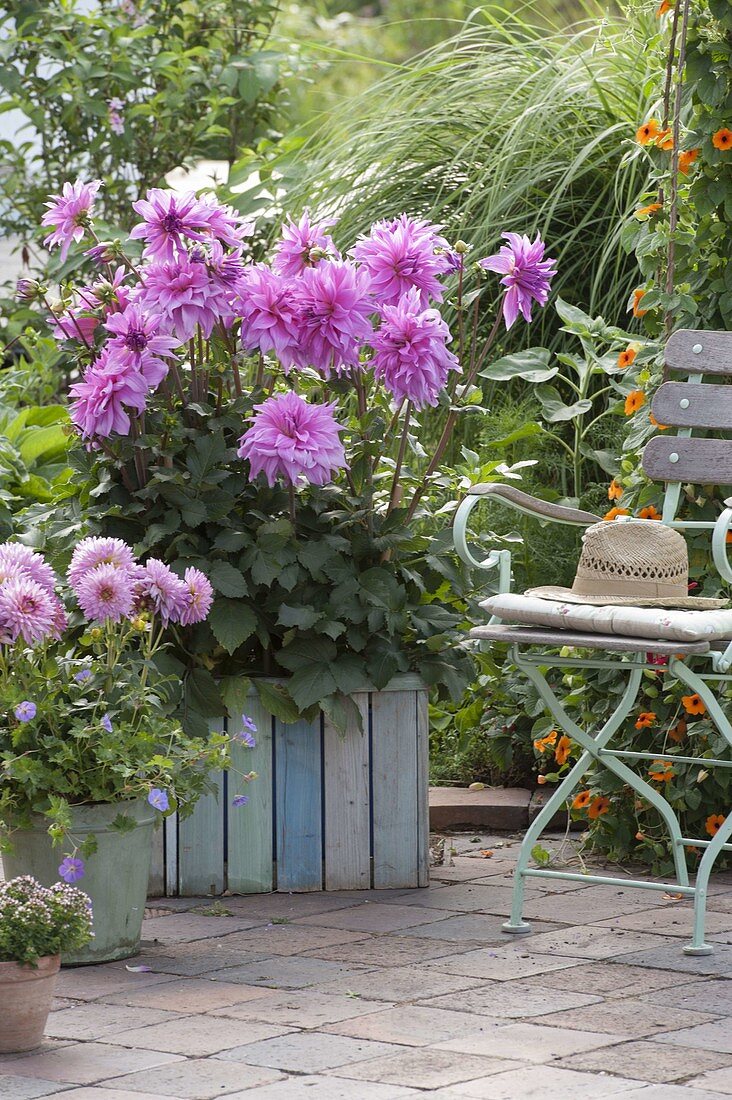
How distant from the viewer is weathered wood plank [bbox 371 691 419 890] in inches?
142

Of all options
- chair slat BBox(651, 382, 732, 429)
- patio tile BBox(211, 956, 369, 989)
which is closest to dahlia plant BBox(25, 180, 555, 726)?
chair slat BBox(651, 382, 732, 429)

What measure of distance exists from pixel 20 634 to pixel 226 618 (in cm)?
55

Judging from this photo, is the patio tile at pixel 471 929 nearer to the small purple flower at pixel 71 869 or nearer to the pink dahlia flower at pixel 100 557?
the small purple flower at pixel 71 869

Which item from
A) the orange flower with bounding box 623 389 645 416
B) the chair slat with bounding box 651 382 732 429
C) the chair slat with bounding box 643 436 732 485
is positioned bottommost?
the chair slat with bounding box 643 436 732 485

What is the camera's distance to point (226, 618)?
3400 mm

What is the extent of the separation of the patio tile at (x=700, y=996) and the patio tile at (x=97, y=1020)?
32.3 inches

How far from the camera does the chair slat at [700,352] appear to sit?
11.5 feet

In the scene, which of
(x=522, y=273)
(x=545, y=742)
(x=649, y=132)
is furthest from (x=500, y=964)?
(x=649, y=132)

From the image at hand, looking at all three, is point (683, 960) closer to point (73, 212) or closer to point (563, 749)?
point (563, 749)

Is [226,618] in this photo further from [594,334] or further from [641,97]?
[641,97]

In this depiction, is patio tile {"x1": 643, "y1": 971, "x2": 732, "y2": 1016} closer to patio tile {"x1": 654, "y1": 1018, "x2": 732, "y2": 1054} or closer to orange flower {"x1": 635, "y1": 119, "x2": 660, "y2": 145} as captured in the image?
patio tile {"x1": 654, "y1": 1018, "x2": 732, "y2": 1054}

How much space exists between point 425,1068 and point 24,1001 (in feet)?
2.05

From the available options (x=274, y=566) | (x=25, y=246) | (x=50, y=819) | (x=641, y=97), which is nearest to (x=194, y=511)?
(x=274, y=566)

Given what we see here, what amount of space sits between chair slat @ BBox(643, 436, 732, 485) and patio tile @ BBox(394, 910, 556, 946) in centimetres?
99
